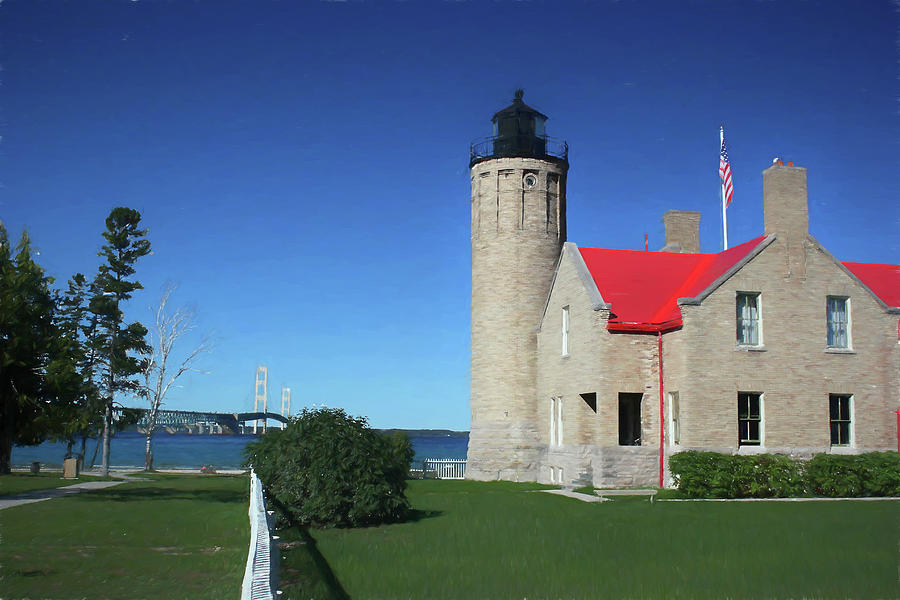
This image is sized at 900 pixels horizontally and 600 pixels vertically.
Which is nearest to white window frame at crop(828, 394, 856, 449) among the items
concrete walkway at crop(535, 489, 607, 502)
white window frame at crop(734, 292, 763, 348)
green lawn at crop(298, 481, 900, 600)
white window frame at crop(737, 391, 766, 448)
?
white window frame at crop(737, 391, 766, 448)

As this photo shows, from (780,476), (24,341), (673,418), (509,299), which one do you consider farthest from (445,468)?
(24,341)

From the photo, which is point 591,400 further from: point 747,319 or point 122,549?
point 122,549

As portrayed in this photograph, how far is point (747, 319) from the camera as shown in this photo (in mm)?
26812

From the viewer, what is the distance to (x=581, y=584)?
11.1 m

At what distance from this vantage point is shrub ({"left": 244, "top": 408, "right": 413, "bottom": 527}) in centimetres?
Result: 1722

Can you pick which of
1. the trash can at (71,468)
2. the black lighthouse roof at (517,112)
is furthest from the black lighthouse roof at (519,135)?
the trash can at (71,468)

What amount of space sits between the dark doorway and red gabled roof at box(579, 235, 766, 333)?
500cm

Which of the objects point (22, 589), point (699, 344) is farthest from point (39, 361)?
point (699, 344)

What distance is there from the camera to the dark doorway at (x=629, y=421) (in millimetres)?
32594

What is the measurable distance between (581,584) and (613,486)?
645 inches

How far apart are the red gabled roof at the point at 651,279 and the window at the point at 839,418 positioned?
18.9 ft

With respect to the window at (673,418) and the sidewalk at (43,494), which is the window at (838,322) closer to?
the window at (673,418)

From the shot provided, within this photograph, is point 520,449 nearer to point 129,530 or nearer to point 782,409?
point 782,409

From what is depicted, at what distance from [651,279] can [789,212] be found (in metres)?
5.69
